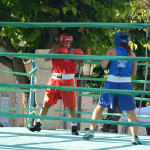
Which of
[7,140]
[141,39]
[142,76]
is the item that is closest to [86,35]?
[7,140]

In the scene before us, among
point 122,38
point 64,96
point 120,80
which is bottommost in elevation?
point 64,96

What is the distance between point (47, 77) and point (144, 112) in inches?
179

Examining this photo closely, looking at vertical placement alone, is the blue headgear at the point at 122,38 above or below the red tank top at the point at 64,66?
above

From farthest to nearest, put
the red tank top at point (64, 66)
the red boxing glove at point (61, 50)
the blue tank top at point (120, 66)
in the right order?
the red tank top at point (64, 66)
the red boxing glove at point (61, 50)
the blue tank top at point (120, 66)

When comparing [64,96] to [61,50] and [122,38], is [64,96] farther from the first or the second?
[122,38]

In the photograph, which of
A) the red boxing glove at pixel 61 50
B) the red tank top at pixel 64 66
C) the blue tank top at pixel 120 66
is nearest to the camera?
the blue tank top at pixel 120 66

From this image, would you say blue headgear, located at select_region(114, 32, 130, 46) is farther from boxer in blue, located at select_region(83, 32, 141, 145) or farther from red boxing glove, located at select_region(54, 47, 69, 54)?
red boxing glove, located at select_region(54, 47, 69, 54)

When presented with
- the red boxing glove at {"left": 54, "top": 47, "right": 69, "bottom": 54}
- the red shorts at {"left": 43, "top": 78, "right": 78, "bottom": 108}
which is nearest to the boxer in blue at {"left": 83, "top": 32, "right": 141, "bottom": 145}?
the red boxing glove at {"left": 54, "top": 47, "right": 69, "bottom": 54}

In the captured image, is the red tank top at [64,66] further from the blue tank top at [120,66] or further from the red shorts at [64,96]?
the blue tank top at [120,66]

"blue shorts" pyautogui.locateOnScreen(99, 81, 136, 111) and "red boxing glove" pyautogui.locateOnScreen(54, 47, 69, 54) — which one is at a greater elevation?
"red boxing glove" pyautogui.locateOnScreen(54, 47, 69, 54)

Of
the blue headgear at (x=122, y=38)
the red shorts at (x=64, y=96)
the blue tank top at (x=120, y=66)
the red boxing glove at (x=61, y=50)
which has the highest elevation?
the blue headgear at (x=122, y=38)

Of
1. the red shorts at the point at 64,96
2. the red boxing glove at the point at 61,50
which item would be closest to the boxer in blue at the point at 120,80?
the red boxing glove at the point at 61,50

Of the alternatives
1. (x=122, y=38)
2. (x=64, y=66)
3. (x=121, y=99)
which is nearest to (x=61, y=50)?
(x=64, y=66)

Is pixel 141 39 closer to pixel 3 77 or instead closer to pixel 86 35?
pixel 86 35
